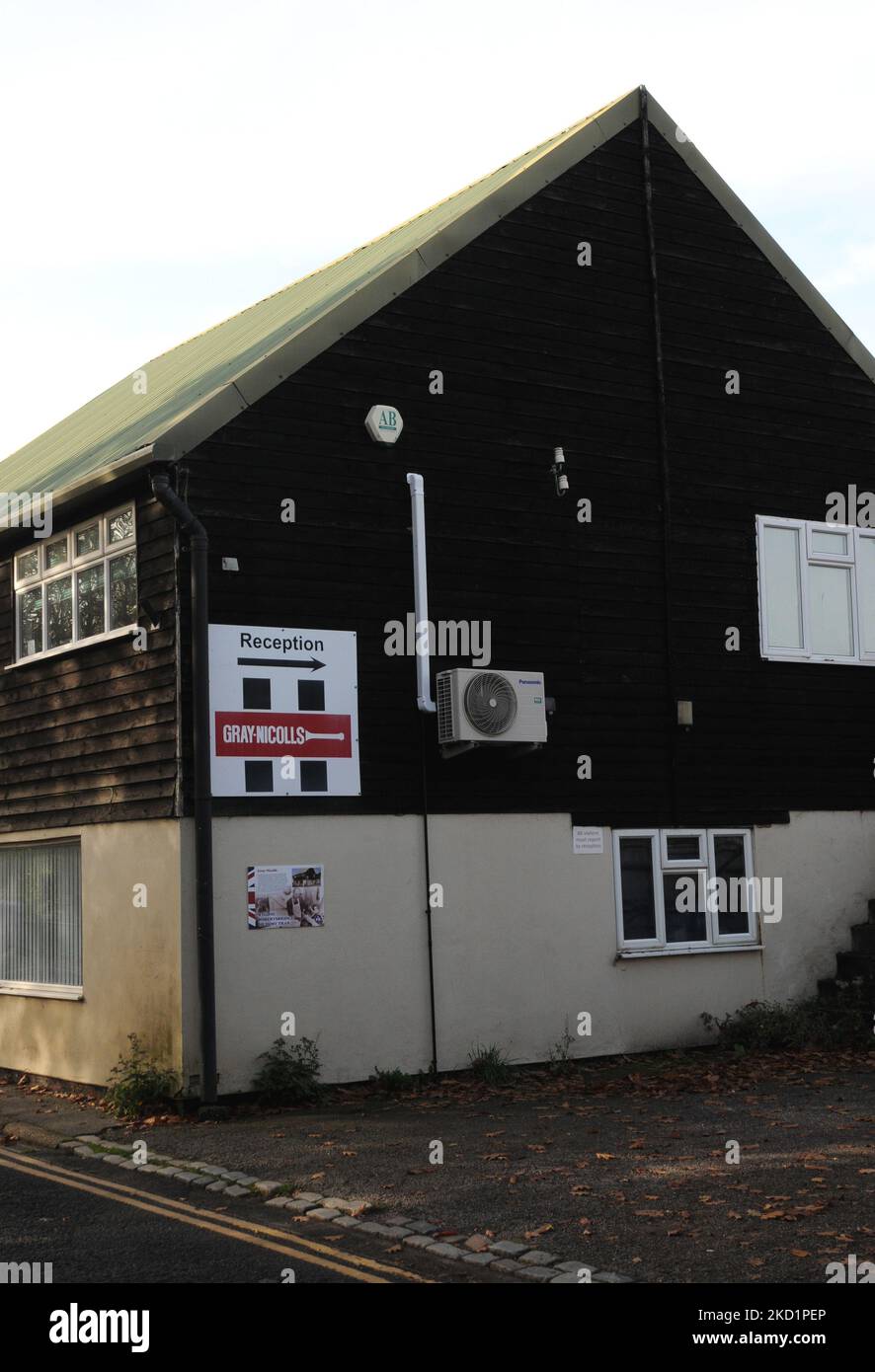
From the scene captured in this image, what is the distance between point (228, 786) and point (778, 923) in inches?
266

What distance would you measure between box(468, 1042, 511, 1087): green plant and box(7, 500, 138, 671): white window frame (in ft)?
16.9

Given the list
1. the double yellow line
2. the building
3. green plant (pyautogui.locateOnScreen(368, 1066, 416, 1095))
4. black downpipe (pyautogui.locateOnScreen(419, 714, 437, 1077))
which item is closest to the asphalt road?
the double yellow line

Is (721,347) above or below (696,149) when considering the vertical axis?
below

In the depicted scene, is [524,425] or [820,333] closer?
[524,425]

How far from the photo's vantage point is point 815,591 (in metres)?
18.4

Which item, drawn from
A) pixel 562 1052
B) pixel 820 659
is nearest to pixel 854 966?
pixel 820 659

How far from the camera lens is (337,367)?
50.4ft

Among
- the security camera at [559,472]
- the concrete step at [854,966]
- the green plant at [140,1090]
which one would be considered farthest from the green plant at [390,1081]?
the security camera at [559,472]

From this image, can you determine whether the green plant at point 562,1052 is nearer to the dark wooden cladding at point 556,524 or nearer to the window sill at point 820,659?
the dark wooden cladding at point 556,524

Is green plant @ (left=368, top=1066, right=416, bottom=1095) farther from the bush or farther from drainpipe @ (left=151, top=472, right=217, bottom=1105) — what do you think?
the bush

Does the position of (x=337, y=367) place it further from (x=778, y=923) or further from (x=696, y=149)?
(x=778, y=923)

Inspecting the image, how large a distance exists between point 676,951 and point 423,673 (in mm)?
4132

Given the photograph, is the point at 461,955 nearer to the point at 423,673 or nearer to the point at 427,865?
the point at 427,865
